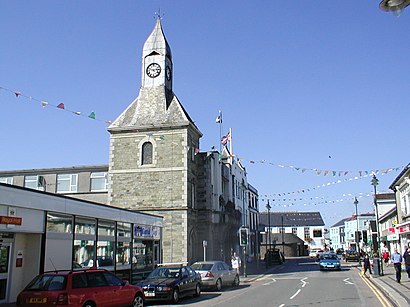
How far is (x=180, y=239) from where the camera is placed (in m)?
34.6

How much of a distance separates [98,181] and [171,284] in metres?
24.7

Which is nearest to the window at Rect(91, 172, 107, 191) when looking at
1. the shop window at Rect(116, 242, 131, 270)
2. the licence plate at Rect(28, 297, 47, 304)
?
the shop window at Rect(116, 242, 131, 270)

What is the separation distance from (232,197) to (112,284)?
123 ft

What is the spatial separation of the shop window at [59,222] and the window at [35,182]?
24766 millimetres

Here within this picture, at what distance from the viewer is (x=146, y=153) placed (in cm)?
3700

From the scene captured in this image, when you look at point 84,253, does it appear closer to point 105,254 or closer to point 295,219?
point 105,254

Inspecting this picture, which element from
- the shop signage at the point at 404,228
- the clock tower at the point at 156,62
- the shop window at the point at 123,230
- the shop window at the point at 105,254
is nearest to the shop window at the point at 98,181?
the clock tower at the point at 156,62

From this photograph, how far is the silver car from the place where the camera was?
21719mm

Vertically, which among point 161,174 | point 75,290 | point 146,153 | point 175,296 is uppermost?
point 146,153

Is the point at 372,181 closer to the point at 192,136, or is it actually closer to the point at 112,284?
the point at 192,136

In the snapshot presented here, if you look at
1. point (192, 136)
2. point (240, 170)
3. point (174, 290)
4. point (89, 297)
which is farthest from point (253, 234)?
point (89, 297)

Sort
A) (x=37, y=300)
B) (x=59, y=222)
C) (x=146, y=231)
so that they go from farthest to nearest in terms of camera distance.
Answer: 1. (x=146, y=231)
2. (x=59, y=222)
3. (x=37, y=300)

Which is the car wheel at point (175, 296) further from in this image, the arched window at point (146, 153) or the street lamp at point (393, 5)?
the arched window at point (146, 153)

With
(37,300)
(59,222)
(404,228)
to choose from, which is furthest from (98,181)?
(37,300)
